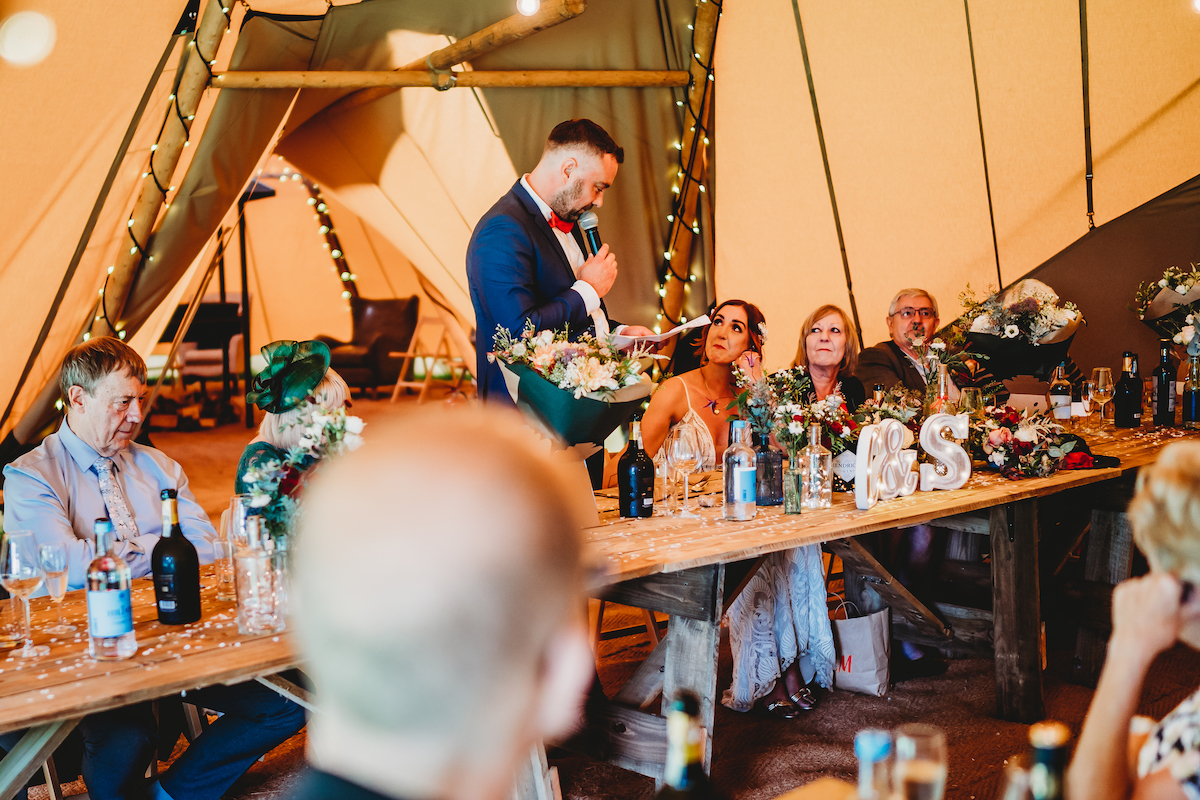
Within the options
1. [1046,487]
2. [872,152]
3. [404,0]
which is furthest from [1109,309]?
[404,0]

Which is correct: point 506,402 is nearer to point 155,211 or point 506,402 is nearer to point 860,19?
point 155,211

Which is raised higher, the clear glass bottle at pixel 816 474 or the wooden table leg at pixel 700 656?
the clear glass bottle at pixel 816 474

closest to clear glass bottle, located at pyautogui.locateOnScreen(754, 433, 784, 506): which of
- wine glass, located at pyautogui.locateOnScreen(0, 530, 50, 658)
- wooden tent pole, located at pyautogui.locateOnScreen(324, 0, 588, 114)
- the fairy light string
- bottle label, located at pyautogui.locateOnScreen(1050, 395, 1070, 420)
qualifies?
wine glass, located at pyautogui.locateOnScreen(0, 530, 50, 658)

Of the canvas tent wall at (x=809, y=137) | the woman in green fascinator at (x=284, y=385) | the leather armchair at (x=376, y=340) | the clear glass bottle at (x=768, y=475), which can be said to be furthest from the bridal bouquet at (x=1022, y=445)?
the leather armchair at (x=376, y=340)

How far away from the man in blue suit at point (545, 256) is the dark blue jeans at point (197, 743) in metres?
0.95

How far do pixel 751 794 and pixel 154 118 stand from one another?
365 cm

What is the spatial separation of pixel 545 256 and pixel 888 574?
146cm

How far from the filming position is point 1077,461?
3070 mm

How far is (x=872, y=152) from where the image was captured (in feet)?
15.7

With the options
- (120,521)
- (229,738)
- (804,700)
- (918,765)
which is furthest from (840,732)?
(120,521)

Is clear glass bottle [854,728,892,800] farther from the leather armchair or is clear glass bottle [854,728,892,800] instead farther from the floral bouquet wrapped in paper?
the leather armchair

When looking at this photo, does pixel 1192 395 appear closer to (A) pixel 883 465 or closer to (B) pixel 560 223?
(A) pixel 883 465

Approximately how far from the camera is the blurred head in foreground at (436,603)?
548 mm

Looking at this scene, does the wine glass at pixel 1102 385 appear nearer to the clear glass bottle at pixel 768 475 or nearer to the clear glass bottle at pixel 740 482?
the clear glass bottle at pixel 768 475
